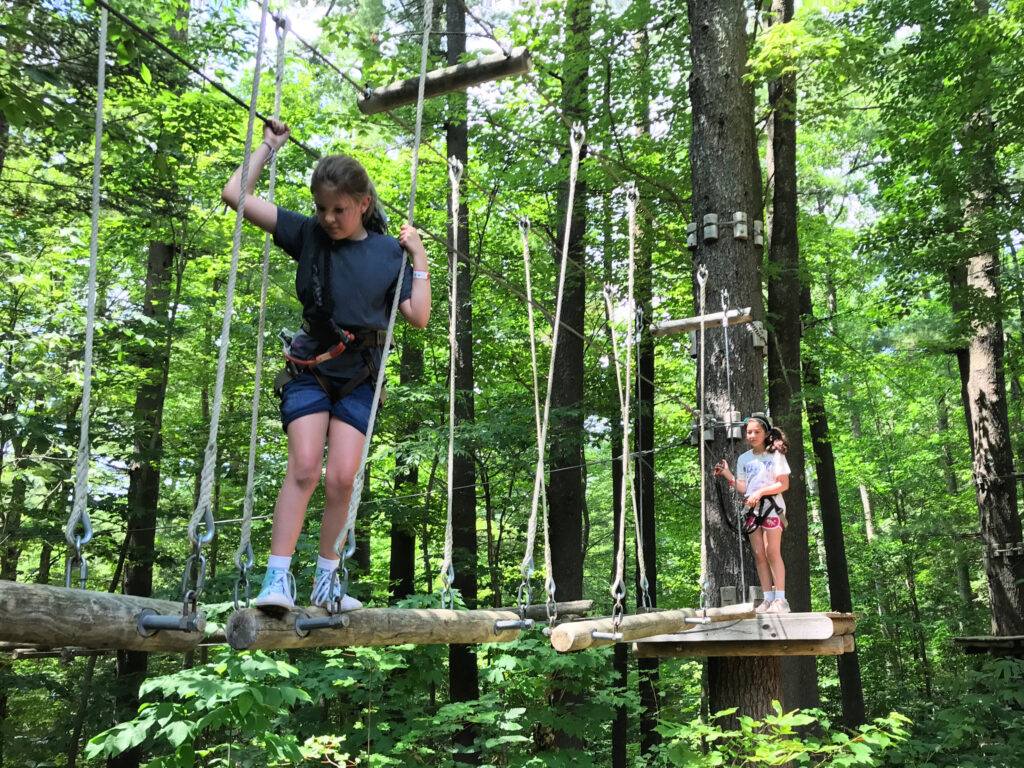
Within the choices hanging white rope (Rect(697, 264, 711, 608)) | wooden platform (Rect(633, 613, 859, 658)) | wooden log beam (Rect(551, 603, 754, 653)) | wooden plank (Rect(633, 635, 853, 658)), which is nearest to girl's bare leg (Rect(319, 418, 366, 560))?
wooden log beam (Rect(551, 603, 754, 653))

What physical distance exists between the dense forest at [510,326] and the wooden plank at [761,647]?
380 millimetres

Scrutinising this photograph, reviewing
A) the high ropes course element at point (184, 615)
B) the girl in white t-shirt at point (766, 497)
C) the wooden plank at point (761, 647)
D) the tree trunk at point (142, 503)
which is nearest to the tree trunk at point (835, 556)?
the girl in white t-shirt at point (766, 497)

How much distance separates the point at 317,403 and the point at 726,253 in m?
3.71

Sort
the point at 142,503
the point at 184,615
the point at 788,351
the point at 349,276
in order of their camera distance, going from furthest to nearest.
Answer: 1. the point at 142,503
2. the point at 788,351
3. the point at 349,276
4. the point at 184,615

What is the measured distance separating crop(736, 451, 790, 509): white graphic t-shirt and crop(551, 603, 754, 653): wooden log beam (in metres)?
0.72

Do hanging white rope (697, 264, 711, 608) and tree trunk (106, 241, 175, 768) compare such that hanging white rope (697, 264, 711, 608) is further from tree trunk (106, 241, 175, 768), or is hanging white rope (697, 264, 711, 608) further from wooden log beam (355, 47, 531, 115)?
tree trunk (106, 241, 175, 768)

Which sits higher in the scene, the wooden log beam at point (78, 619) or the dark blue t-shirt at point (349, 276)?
the dark blue t-shirt at point (349, 276)

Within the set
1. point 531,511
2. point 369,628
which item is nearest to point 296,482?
point 369,628

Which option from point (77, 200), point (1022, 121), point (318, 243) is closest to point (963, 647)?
point (1022, 121)

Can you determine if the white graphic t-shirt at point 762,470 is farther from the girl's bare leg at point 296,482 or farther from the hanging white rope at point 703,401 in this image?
→ the girl's bare leg at point 296,482

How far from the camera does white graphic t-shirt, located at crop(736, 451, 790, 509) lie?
4.96m

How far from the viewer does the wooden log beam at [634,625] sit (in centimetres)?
282

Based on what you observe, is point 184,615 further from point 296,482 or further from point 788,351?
point 788,351

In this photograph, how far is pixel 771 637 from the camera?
433cm
